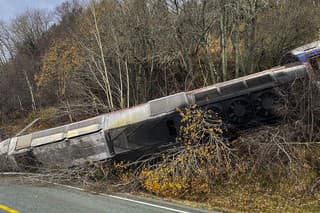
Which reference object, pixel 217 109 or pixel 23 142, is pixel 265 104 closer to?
pixel 217 109

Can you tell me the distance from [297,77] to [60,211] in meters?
8.24

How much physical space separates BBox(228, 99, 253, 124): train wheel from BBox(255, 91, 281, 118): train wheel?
11.0 inches

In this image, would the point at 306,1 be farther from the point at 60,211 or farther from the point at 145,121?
the point at 60,211

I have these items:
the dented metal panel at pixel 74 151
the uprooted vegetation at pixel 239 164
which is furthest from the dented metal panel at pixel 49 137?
the uprooted vegetation at pixel 239 164

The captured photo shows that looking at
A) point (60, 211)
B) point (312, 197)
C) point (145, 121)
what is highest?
point (145, 121)

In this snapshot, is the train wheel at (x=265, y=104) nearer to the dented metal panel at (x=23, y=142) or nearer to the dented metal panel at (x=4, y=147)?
the dented metal panel at (x=23, y=142)

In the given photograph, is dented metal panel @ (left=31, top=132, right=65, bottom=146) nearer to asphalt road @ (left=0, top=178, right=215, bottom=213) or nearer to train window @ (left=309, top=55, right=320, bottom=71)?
asphalt road @ (left=0, top=178, right=215, bottom=213)

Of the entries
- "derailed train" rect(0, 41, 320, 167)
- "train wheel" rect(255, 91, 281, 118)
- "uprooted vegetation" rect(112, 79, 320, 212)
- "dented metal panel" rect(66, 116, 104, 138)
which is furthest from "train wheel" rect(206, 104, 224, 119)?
"dented metal panel" rect(66, 116, 104, 138)

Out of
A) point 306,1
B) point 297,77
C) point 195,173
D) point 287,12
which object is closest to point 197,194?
point 195,173

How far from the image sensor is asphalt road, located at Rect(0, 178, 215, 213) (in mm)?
6543

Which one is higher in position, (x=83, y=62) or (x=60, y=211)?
(x=83, y=62)

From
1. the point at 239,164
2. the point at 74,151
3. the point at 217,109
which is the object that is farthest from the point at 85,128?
the point at 239,164

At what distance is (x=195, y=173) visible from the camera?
828cm

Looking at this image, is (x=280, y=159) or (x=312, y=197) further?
(x=280, y=159)
